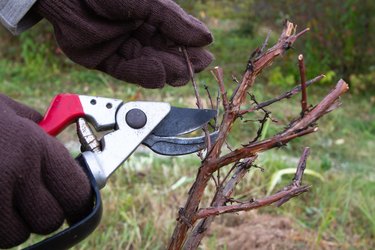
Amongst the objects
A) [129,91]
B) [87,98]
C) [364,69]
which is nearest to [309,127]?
[87,98]

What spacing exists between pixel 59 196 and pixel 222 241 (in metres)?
1.37

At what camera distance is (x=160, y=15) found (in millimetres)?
1703

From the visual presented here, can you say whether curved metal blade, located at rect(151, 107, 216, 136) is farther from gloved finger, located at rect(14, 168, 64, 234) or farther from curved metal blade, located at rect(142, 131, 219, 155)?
gloved finger, located at rect(14, 168, 64, 234)

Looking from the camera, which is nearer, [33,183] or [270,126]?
[33,183]

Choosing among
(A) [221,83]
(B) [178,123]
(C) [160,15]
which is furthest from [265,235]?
(A) [221,83]

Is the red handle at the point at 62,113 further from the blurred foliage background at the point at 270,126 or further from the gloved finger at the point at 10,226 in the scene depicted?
the blurred foliage background at the point at 270,126

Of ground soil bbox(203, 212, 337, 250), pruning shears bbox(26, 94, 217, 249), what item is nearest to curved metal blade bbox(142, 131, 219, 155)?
pruning shears bbox(26, 94, 217, 249)

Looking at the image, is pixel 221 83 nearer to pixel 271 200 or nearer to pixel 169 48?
pixel 271 200

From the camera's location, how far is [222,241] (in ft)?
8.46

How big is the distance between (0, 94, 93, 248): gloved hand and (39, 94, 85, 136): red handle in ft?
0.93

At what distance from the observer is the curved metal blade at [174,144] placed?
64.0 inches

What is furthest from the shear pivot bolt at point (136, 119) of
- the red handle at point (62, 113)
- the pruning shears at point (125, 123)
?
the red handle at point (62, 113)

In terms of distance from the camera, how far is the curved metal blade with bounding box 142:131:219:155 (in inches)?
64.0

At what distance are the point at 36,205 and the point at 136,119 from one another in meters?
0.42
